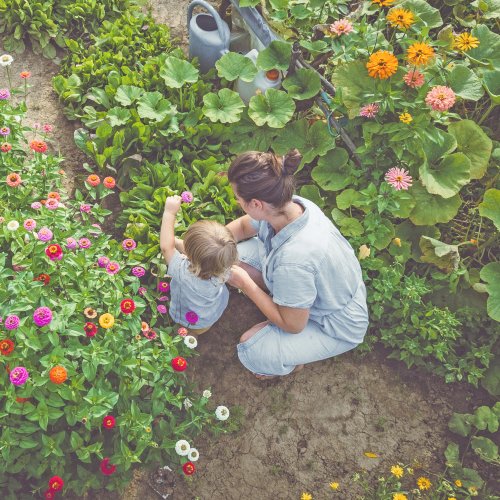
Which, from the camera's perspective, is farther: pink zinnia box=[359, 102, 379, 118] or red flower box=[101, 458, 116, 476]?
pink zinnia box=[359, 102, 379, 118]

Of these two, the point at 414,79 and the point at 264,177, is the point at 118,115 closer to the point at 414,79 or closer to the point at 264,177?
the point at 264,177

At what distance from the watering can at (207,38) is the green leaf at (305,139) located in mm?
876

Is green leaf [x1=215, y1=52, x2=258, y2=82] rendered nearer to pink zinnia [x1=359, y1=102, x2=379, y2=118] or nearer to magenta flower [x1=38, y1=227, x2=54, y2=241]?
pink zinnia [x1=359, y1=102, x2=379, y2=118]

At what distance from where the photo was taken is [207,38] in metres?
3.20

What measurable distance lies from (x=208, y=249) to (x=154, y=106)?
1566 millimetres

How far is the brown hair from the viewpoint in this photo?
6.15 ft

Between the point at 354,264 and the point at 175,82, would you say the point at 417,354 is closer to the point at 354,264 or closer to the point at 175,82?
the point at 354,264

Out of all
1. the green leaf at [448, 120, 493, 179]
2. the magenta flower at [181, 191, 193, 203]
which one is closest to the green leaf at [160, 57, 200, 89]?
the magenta flower at [181, 191, 193, 203]

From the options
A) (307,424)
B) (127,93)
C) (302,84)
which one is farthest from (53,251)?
(302,84)

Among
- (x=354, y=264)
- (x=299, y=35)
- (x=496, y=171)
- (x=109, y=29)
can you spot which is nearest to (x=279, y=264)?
(x=354, y=264)

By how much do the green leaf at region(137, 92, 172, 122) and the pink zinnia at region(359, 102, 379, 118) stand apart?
136cm

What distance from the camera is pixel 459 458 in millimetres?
2510

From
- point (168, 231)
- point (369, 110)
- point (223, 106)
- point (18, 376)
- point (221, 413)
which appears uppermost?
point (369, 110)

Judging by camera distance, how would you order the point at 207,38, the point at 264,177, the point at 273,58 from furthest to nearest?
the point at 207,38
the point at 273,58
the point at 264,177
